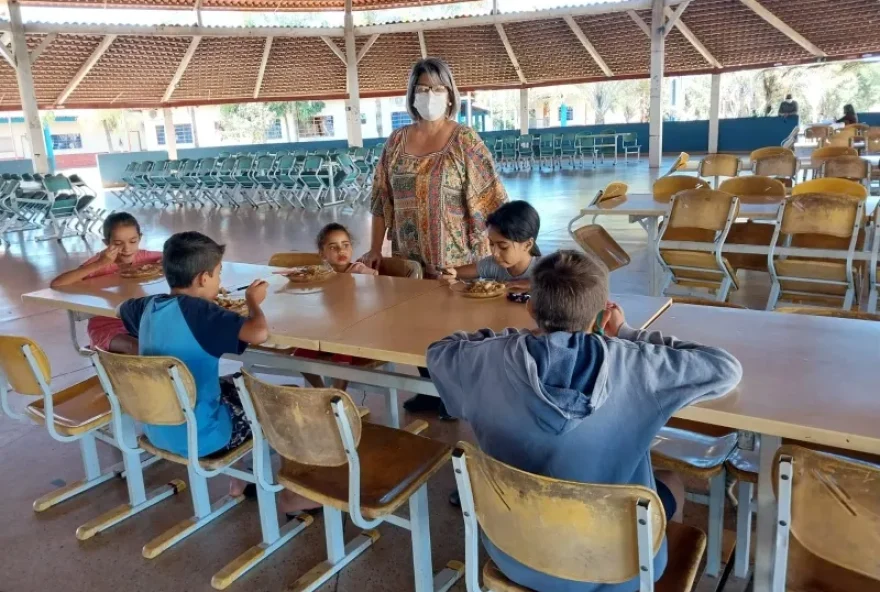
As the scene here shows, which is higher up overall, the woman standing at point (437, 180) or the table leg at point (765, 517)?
the woman standing at point (437, 180)

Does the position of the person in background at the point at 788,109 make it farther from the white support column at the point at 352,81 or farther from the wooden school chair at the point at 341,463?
the wooden school chair at the point at 341,463

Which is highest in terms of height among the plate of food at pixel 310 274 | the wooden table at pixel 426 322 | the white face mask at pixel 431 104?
the white face mask at pixel 431 104

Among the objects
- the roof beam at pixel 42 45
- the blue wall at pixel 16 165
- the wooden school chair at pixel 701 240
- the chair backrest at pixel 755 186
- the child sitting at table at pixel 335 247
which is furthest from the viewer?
the blue wall at pixel 16 165

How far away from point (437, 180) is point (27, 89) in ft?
→ 37.0

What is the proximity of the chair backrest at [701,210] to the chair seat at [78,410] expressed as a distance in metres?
3.22

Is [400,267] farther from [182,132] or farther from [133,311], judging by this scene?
[182,132]

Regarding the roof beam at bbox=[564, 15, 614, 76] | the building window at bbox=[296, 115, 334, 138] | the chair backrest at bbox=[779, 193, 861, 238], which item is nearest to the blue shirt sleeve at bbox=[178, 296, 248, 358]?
the chair backrest at bbox=[779, 193, 861, 238]

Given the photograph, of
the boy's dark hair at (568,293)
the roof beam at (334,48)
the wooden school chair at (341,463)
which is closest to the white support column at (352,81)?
the roof beam at (334,48)

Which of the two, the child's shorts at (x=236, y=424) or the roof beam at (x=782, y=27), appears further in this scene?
the roof beam at (x=782, y=27)

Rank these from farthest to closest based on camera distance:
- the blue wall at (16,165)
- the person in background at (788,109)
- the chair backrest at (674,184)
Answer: the blue wall at (16,165) → the person in background at (788,109) → the chair backrest at (674,184)

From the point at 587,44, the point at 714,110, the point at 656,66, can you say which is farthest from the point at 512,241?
the point at 714,110

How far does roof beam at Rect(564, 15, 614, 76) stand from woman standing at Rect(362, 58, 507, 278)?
1220 cm

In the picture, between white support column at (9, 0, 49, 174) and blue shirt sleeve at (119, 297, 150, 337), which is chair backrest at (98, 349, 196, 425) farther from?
white support column at (9, 0, 49, 174)

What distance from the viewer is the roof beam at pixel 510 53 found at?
1503 centimetres
